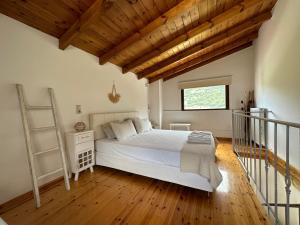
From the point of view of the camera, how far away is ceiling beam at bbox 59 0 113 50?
170cm

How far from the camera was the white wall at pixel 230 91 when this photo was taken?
4.41 meters

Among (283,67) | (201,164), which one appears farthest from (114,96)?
(283,67)

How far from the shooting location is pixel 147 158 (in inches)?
85.8

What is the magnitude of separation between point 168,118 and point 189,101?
3.31ft

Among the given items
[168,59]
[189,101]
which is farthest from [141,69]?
[189,101]

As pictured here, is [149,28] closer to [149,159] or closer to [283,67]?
[149,159]

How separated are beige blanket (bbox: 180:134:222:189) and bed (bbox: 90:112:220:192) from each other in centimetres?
6

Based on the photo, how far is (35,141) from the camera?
2.00 m

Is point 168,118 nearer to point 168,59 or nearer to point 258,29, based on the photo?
point 168,59

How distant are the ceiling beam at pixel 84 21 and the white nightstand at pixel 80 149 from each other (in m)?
1.44

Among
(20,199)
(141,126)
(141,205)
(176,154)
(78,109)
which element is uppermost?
(78,109)

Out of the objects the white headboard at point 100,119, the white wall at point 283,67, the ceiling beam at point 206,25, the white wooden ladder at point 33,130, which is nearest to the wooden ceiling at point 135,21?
the ceiling beam at point 206,25

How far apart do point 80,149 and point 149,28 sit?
89.0 inches

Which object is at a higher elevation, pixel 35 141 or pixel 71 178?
pixel 35 141
